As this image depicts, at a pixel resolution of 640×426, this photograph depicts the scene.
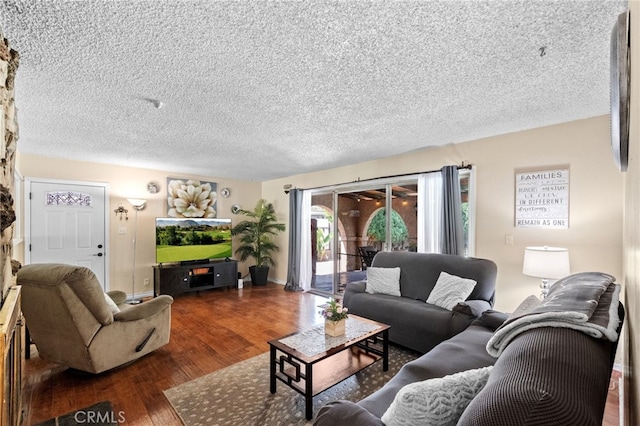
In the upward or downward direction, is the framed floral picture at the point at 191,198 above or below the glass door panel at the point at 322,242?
above

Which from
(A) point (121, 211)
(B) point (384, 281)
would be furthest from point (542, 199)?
(A) point (121, 211)

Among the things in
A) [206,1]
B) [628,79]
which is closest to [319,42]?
[206,1]

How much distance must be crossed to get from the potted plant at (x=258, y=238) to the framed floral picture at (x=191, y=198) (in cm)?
69

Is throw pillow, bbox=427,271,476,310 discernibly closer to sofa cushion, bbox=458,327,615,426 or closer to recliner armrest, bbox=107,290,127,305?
sofa cushion, bbox=458,327,615,426

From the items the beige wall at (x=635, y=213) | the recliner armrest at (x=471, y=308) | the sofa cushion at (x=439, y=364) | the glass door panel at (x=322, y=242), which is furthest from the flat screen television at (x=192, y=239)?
→ the beige wall at (x=635, y=213)

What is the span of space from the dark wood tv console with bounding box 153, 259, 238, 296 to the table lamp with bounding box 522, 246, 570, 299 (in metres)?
4.88

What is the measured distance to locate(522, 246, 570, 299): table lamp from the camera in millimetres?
2523

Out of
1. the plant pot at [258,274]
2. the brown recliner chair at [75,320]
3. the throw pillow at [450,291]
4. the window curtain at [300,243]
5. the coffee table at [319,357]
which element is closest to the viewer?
the coffee table at [319,357]

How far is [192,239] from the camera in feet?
17.9

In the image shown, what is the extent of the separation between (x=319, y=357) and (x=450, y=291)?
5.47 feet

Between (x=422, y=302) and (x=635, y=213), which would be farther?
(x=422, y=302)

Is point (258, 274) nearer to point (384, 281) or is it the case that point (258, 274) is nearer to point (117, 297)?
point (117, 297)

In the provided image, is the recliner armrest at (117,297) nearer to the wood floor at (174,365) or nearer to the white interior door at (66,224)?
the wood floor at (174,365)

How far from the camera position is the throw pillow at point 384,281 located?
347cm
